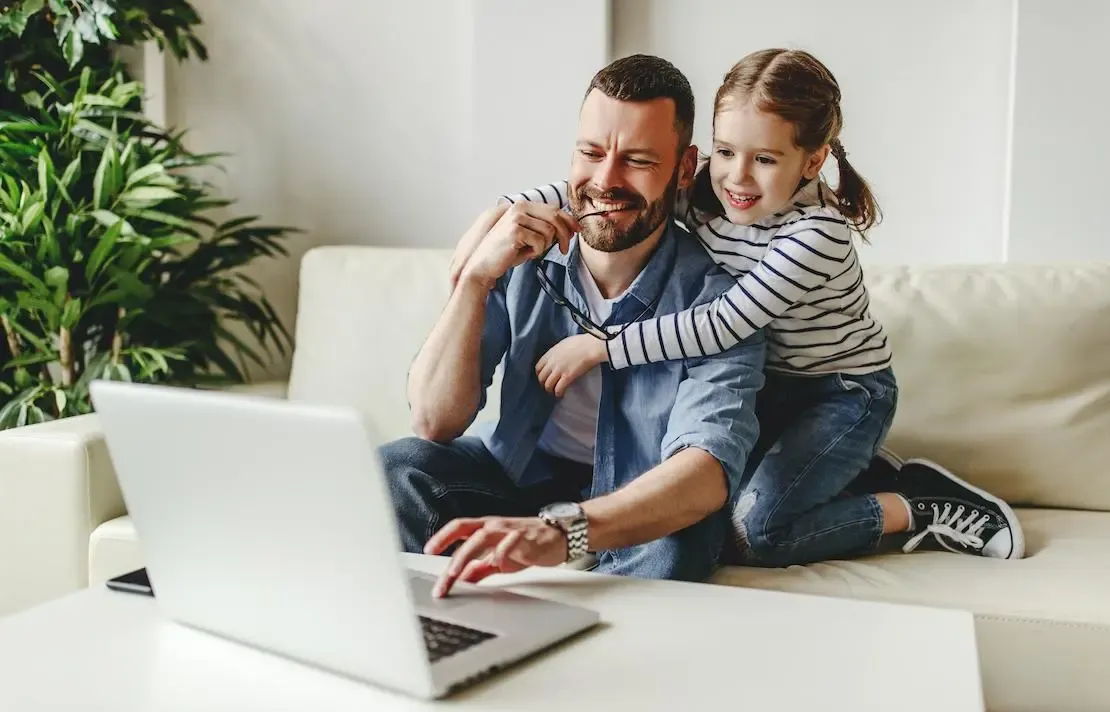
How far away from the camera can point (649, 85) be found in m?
1.62

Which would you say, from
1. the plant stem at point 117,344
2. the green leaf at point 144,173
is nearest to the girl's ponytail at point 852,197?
the green leaf at point 144,173

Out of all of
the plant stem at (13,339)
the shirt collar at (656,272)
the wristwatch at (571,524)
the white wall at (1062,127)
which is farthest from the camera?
the plant stem at (13,339)

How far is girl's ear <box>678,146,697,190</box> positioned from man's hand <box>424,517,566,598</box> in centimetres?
67

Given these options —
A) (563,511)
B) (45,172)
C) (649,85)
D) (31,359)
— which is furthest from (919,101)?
(31,359)

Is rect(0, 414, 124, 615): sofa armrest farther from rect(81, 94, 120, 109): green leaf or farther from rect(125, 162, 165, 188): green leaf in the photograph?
rect(81, 94, 120, 109): green leaf

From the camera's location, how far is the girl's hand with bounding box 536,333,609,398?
1.65 meters

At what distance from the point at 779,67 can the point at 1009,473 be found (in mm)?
830

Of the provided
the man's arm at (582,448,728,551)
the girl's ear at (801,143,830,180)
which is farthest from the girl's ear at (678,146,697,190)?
the man's arm at (582,448,728,551)

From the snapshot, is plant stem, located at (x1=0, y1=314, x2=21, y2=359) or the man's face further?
plant stem, located at (x1=0, y1=314, x2=21, y2=359)

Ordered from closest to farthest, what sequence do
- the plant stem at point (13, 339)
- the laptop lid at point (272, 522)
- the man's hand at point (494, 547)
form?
the laptop lid at point (272, 522) < the man's hand at point (494, 547) < the plant stem at point (13, 339)

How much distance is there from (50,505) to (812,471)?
4.02 ft

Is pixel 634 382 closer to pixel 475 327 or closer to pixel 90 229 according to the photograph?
pixel 475 327

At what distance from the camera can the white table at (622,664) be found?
900mm

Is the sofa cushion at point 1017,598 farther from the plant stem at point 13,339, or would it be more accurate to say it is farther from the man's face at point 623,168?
the plant stem at point 13,339
